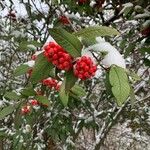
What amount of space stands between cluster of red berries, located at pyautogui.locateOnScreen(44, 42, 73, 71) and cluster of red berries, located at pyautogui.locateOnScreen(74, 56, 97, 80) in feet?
0.14

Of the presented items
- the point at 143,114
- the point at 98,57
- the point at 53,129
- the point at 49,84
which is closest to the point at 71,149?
the point at 53,129

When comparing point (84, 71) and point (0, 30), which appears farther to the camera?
point (0, 30)

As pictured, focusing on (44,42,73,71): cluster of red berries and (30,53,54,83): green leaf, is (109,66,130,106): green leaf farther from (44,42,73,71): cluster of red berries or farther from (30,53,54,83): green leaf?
(30,53,54,83): green leaf

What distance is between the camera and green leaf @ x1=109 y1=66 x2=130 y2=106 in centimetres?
144

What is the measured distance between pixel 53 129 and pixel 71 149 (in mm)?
541

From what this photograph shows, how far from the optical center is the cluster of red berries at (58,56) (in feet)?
4.79

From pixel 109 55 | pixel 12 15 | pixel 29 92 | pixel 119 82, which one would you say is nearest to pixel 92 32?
pixel 109 55

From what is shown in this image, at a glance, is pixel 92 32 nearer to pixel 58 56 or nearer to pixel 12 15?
pixel 58 56

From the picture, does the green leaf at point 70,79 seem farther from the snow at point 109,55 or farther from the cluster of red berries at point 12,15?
the cluster of red berries at point 12,15

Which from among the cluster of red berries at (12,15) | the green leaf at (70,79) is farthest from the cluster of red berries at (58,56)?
the cluster of red berries at (12,15)

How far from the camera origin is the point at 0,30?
212 inches

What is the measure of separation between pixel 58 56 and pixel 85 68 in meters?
0.13

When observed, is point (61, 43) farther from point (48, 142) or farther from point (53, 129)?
point (48, 142)

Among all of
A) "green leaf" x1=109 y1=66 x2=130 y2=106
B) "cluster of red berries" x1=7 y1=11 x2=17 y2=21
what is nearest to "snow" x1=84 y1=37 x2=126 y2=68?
"green leaf" x1=109 y1=66 x2=130 y2=106
